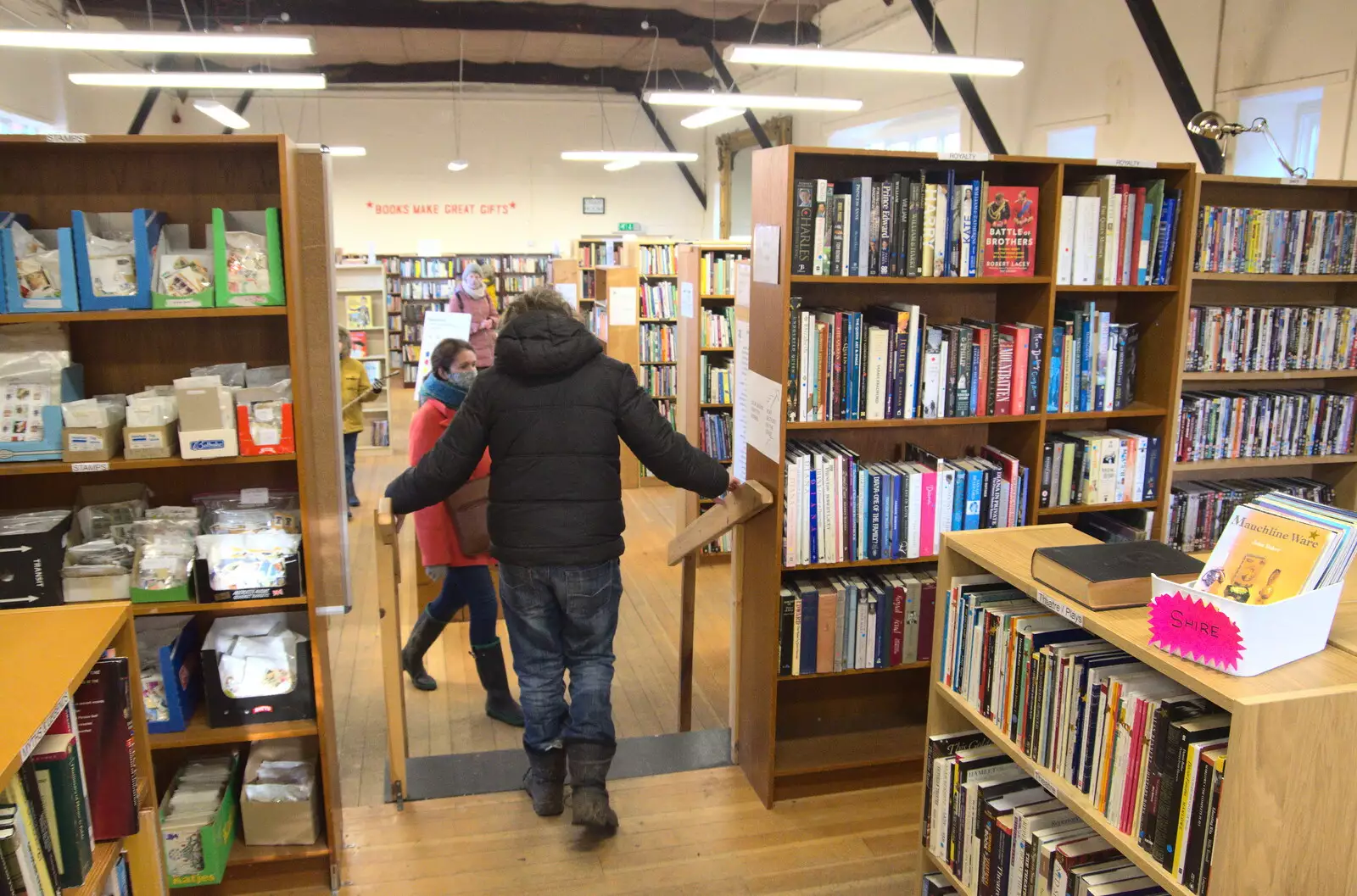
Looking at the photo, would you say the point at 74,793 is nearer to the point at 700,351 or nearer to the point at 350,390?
the point at 700,351

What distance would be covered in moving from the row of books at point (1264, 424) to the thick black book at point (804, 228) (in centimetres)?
162

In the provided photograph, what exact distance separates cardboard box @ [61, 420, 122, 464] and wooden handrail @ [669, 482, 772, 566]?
178 cm

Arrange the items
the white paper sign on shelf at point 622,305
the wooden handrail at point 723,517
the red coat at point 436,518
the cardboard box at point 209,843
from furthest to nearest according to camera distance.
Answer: the white paper sign on shelf at point 622,305 < the red coat at point 436,518 < the wooden handrail at point 723,517 < the cardboard box at point 209,843

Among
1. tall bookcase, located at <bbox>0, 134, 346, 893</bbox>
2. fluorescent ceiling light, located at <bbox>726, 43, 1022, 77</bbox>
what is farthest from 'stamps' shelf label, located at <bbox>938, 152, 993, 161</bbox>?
fluorescent ceiling light, located at <bbox>726, 43, 1022, 77</bbox>

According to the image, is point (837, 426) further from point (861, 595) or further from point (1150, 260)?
point (1150, 260)

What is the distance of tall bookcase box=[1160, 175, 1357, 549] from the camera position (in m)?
3.46

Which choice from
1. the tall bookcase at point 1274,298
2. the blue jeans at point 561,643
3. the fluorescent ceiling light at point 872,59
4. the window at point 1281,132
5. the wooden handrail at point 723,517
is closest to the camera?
the blue jeans at point 561,643

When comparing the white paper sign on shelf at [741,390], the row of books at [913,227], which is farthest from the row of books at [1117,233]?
the white paper sign on shelf at [741,390]

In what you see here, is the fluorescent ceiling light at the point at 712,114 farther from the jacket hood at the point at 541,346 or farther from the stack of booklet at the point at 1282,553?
the stack of booklet at the point at 1282,553

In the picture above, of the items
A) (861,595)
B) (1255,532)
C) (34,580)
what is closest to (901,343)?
(861,595)

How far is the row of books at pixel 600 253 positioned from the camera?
33.8 ft

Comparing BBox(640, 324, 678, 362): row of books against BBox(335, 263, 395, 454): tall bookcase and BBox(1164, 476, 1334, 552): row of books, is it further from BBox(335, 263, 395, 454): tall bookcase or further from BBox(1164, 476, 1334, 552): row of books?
BBox(1164, 476, 1334, 552): row of books

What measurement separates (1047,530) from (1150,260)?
4.48 feet

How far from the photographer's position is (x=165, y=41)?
18.0 feet
